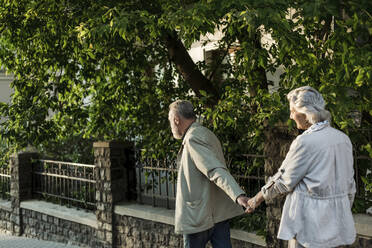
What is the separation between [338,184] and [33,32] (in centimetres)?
530

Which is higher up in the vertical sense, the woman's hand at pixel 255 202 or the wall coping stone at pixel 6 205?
the woman's hand at pixel 255 202

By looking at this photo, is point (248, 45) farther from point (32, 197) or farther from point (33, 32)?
point (32, 197)

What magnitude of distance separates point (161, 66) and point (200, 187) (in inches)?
164

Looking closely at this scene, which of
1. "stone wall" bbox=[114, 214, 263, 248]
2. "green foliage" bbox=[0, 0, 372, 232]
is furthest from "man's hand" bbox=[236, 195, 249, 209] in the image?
"stone wall" bbox=[114, 214, 263, 248]

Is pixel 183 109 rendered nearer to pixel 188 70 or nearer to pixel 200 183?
pixel 200 183

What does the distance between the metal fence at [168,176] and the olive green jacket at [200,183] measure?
1.49 m

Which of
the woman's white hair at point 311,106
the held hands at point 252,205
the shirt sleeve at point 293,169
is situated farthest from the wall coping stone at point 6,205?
the woman's white hair at point 311,106

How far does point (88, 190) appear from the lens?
8438mm

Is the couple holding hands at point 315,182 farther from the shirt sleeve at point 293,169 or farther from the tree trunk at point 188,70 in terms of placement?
the tree trunk at point 188,70

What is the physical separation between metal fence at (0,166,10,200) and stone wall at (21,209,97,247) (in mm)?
1381

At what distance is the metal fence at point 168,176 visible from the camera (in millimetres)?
5590

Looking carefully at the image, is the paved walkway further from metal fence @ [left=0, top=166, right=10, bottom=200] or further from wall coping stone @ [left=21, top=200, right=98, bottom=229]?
metal fence @ [left=0, top=166, right=10, bottom=200]

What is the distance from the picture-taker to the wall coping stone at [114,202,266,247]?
5.26 m

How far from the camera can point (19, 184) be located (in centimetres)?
933
